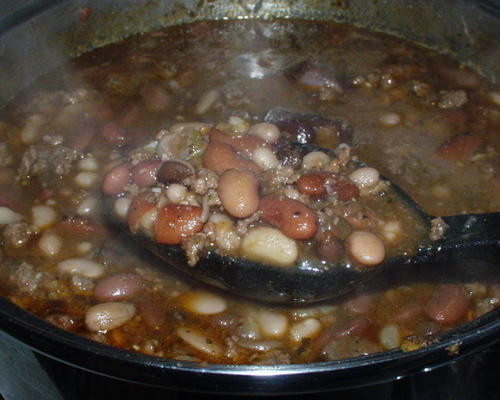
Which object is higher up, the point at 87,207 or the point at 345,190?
the point at 345,190

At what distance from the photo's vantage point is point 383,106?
3.35 m

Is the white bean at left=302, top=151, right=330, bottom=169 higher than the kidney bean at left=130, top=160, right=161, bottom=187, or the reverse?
the kidney bean at left=130, top=160, right=161, bottom=187

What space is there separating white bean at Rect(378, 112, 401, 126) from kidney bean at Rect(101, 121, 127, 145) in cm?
137

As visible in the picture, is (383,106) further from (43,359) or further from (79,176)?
(43,359)

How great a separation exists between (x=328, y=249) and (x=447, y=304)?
569 millimetres

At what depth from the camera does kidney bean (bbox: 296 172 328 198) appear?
7.47 feet

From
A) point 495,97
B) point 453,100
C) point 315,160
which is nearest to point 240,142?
point 315,160

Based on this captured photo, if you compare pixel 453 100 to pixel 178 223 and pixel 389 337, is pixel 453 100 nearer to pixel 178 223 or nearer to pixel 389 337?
pixel 389 337

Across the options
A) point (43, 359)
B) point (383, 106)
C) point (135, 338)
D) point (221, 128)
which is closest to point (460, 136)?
point (383, 106)

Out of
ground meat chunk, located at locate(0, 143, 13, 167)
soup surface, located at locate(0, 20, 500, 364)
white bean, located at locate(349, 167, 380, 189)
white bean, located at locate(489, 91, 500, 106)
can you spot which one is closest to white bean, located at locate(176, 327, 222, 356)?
soup surface, located at locate(0, 20, 500, 364)

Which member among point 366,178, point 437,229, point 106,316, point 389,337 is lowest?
point 389,337

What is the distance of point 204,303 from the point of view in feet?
7.88

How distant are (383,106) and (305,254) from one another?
4.83 ft

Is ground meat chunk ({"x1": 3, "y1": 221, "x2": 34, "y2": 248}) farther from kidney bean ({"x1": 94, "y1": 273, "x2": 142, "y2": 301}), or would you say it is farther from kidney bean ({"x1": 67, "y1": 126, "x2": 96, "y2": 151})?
kidney bean ({"x1": 67, "y1": 126, "x2": 96, "y2": 151})
